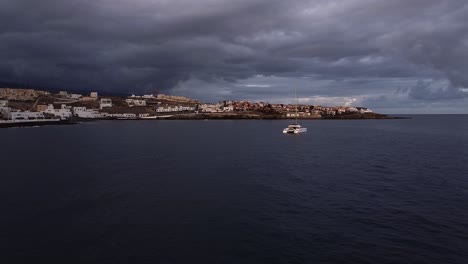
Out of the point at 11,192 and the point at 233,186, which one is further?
the point at 233,186

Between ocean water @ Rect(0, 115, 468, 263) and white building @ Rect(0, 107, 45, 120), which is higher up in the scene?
white building @ Rect(0, 107, 45, 120)

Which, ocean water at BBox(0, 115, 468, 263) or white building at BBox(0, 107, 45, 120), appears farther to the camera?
white building at BBox(0, 107, 45, 120)

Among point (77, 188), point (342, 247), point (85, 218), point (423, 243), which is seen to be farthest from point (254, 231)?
point (77, 188)

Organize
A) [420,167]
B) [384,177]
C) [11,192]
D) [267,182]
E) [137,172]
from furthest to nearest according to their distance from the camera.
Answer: [420,167] < [137,172] < [384,177] < [267,182] < [11,192]

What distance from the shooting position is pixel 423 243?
21.4m

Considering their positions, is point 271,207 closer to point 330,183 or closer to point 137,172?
point 330,183

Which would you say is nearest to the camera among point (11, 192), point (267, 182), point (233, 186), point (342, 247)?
point (342, 247)

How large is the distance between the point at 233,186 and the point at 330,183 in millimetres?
10705

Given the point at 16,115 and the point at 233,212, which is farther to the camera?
the point at 16,115

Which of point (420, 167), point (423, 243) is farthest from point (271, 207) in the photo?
point (420, 167)

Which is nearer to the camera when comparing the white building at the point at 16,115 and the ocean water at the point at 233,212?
the ocean water at the point at 233,212

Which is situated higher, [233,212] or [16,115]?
[16,115]

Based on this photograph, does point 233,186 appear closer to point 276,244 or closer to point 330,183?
point 330,183

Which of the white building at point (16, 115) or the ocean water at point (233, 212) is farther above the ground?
the white building at point (16, 115)
